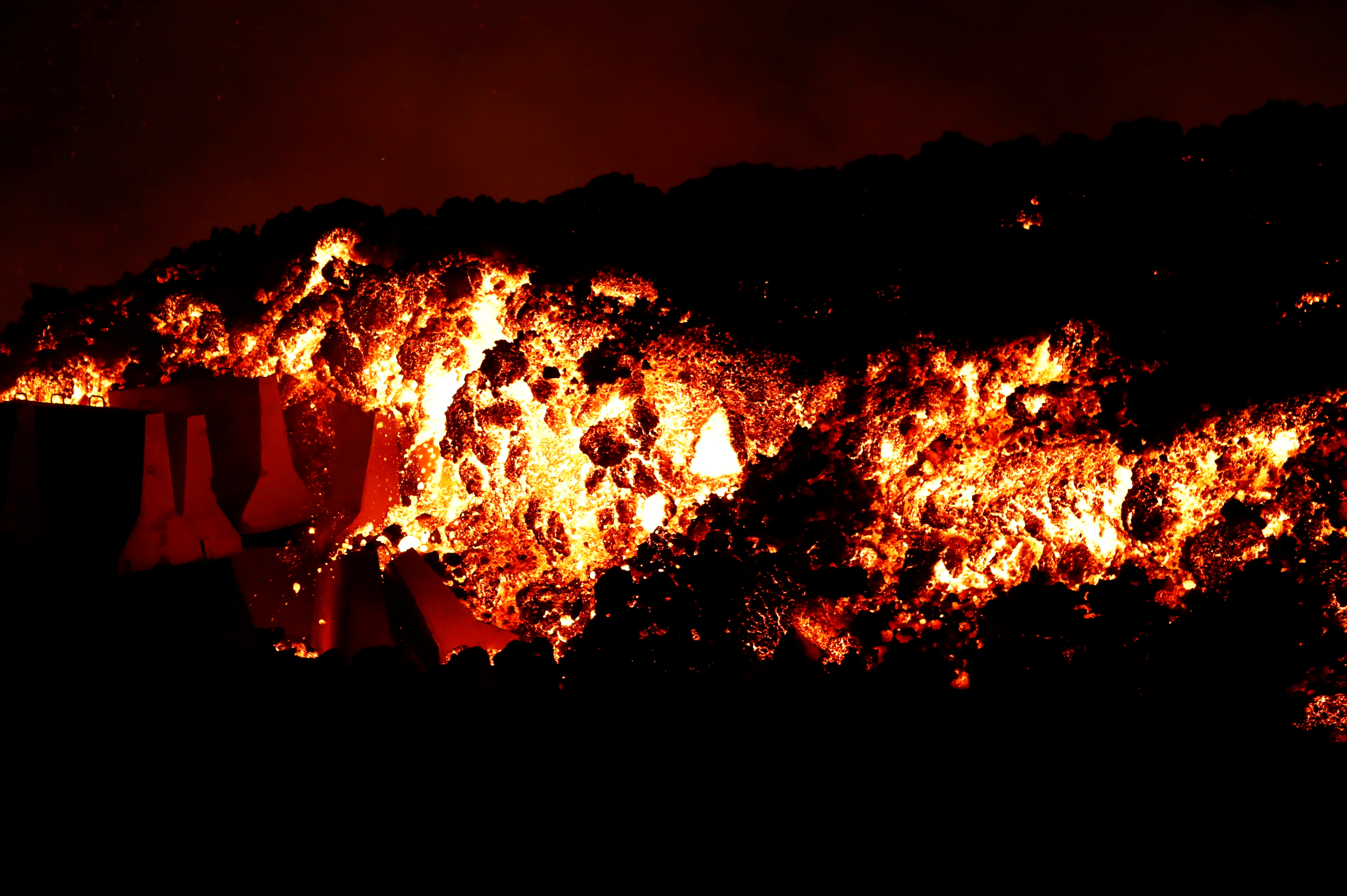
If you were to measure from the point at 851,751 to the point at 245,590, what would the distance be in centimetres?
187

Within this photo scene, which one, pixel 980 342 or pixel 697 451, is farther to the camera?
pixel 697 451

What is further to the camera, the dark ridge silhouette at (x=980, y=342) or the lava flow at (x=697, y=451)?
the lava flow at (x=697, y=451)

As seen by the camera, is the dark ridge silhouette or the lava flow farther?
the lava flow

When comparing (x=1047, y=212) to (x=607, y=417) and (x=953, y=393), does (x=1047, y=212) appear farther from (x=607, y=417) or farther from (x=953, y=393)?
(x=607, y=417)

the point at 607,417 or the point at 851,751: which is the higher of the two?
the point at 607,417

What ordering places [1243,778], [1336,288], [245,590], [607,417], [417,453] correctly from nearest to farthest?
[1243,778] < [1336,288] < [245,590] < [607,417] < [417,453]

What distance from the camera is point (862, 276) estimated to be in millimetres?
2645

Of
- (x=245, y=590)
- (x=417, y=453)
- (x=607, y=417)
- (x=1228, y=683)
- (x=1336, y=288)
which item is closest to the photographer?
(x=1228, y=683)

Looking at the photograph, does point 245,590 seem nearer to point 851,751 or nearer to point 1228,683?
point 851,751

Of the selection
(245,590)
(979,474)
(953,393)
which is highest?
(953,393)

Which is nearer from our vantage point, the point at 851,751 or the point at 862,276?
the point at 851,751

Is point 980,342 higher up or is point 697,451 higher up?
point 980,342

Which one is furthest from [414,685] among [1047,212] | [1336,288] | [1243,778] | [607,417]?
[1336,288]

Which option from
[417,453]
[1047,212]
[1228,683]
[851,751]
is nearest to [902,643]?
[851,751]
